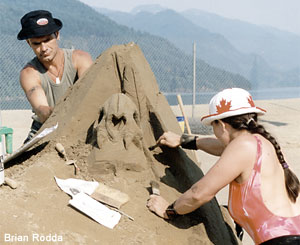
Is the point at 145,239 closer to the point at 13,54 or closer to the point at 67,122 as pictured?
the point at 67,122

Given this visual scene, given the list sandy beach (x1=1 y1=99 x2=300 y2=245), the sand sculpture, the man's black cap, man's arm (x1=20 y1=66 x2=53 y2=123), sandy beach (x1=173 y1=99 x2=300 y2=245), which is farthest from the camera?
sandy beach (x1=1 y1=99 x2=300 y2=245)

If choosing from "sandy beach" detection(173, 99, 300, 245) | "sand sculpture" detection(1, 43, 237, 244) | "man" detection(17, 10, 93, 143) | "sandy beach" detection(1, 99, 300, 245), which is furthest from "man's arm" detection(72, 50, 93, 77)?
"sandy beach" detection(1, 99, 300, 245)

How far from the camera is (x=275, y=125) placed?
1054cm

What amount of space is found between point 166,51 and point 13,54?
4329 mm

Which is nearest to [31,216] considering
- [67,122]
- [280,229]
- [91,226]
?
[91,226]

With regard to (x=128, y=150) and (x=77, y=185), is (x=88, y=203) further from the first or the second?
(x=128, y=150)

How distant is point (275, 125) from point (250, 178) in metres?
8.91

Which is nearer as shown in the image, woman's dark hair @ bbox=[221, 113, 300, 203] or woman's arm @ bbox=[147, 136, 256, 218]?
woman's arm @ bbox=[147, 136, 256, 218]

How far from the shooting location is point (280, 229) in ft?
6.88

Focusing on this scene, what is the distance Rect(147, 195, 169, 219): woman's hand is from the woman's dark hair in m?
0.68

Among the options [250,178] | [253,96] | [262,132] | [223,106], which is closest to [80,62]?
[223,106]

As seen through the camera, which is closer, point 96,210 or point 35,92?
point 96,210

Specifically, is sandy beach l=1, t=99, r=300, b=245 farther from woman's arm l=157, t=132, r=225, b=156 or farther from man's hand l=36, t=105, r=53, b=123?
man's hand l=36, t=105, r=53, b=123

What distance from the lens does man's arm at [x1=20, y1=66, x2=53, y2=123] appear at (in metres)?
3.32
